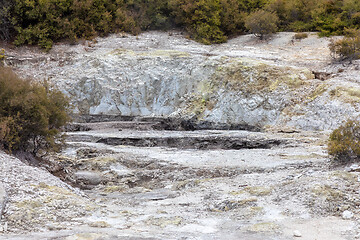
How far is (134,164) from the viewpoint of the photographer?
15.8m

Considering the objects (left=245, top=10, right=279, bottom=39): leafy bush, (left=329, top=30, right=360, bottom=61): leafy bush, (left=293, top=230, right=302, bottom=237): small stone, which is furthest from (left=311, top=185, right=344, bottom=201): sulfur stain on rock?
(left=245, top=10, right=279, bottom=39): leafy bush

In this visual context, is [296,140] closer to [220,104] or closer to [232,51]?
[220,104]

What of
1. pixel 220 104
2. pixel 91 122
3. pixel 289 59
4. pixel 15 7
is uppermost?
pixel 15 7

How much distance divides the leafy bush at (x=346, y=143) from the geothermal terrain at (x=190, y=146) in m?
0.46

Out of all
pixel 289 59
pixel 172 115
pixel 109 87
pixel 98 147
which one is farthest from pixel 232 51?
pixel 98 147

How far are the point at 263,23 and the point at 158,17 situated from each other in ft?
34.4

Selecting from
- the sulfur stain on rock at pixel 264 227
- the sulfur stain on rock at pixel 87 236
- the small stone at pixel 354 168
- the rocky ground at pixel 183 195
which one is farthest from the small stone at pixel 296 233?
the small stone at pixel 354 168

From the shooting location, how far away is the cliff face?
2364cm

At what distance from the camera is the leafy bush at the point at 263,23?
1254 inches

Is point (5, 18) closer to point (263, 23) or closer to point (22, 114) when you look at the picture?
point (22, 114)

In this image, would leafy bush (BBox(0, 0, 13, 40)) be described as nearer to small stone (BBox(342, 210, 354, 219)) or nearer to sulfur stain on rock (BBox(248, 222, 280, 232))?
sulfur stain on rock (BBox(248, 222, 280, 232))

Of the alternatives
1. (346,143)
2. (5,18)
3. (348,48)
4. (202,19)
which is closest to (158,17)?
(202,19)

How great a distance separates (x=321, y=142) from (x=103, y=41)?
22.4m

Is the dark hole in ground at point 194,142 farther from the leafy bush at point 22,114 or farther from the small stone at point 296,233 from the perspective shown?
the small stone at point 296,233
